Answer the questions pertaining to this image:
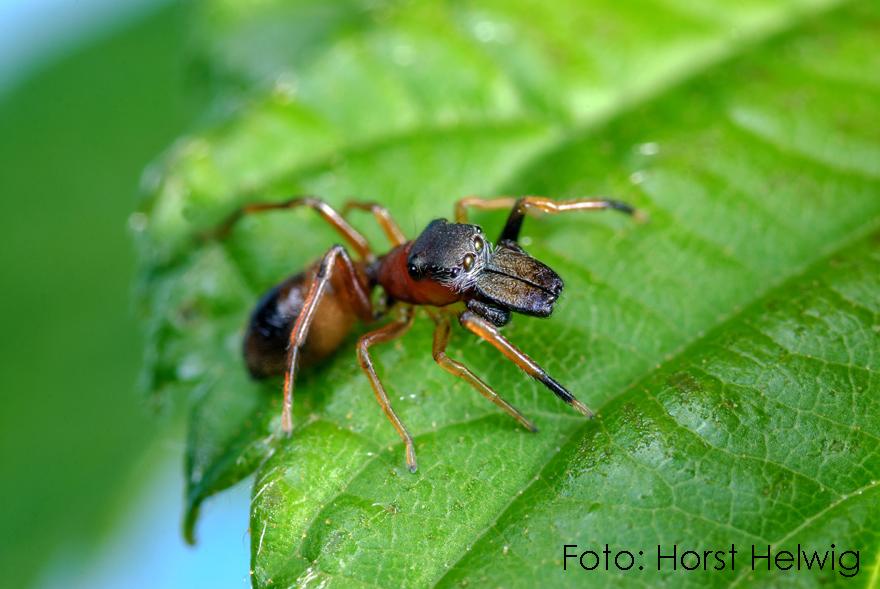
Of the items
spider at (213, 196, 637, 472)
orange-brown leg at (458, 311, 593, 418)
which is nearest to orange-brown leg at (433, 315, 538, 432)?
spider at (213, 196, 637, 472)

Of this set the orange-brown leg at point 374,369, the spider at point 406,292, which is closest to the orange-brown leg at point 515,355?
the spider at point 406,292

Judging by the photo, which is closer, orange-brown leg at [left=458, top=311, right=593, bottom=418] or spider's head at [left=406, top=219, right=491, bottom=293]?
orange-brown leg at [left=458, top=311, right=593, bottom=418]

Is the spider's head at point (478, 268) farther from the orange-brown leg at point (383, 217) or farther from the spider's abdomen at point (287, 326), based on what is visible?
the spider's abdomen at point (287, 326)

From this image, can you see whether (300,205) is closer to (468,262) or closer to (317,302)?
(317,302)

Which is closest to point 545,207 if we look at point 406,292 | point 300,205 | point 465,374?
point 406,292

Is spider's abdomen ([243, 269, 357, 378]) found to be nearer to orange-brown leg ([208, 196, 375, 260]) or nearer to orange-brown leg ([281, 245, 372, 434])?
orange-brown leg ([281, 245, 372, 434])

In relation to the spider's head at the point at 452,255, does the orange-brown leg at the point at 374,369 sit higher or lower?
lower
